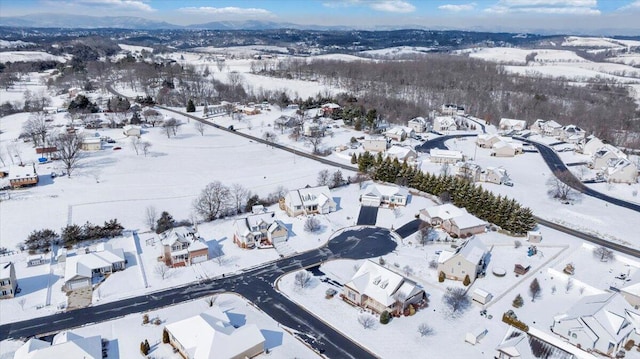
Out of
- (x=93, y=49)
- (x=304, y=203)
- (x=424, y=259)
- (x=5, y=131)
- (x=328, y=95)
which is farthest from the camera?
(x=93, y=49)

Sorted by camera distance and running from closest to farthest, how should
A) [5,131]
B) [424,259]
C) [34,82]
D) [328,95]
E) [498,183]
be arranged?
[424,259]
[498,183]
[5,131]
[328,95]
[34,82]

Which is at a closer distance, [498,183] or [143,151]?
[498,183]

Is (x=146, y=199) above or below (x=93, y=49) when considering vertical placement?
below

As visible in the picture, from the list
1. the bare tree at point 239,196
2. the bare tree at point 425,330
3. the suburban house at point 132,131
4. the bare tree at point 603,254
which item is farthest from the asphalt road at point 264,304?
the suburban house at point 132,131

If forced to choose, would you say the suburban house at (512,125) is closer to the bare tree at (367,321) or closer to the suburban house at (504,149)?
the suburban house at (504,149)

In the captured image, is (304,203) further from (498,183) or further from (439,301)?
(498,183)

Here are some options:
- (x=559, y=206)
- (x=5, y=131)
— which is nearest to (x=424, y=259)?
(x=559, y=206)

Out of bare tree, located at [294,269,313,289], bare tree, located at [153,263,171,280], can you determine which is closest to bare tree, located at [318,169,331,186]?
bare tree, located at [294,269,313,289]
